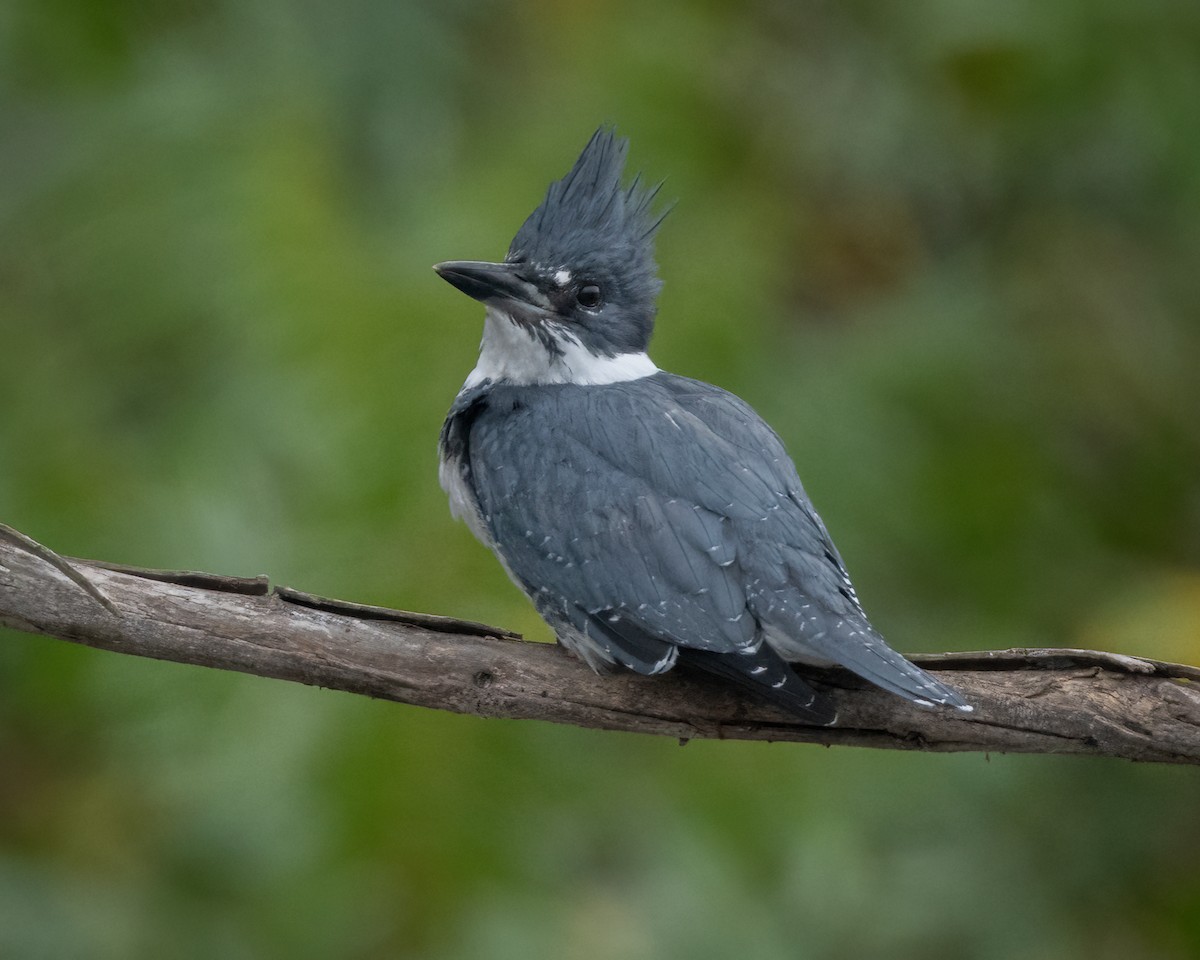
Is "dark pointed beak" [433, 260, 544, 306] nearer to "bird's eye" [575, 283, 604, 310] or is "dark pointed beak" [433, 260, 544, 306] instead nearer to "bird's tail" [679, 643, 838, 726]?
"bird's eye" [575, 283, 604, 310]

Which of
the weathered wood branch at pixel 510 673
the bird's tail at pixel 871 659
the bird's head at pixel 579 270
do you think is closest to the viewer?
the bird's tail at pixel 871 659

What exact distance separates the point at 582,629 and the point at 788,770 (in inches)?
51.3

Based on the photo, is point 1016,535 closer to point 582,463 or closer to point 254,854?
point 582,463

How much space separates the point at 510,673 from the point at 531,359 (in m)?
1.00

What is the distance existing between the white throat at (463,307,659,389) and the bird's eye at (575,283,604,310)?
108 mm

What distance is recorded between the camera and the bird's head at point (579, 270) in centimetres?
A: 362

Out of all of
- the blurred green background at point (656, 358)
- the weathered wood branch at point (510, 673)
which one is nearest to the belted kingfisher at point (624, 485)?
the weathered wood branch at point (510, 673)

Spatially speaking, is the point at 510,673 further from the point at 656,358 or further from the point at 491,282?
the point at 656,358

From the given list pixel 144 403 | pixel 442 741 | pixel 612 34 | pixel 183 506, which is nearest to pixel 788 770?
pixel 442 741

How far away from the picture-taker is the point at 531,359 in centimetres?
367

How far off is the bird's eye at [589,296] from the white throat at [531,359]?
4.2 inches

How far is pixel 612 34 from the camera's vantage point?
203 inches

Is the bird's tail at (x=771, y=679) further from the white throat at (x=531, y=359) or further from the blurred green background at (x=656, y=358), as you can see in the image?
the blurred green background at (x=656, y=358)

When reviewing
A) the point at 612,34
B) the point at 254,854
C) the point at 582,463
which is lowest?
the point at 254,854
